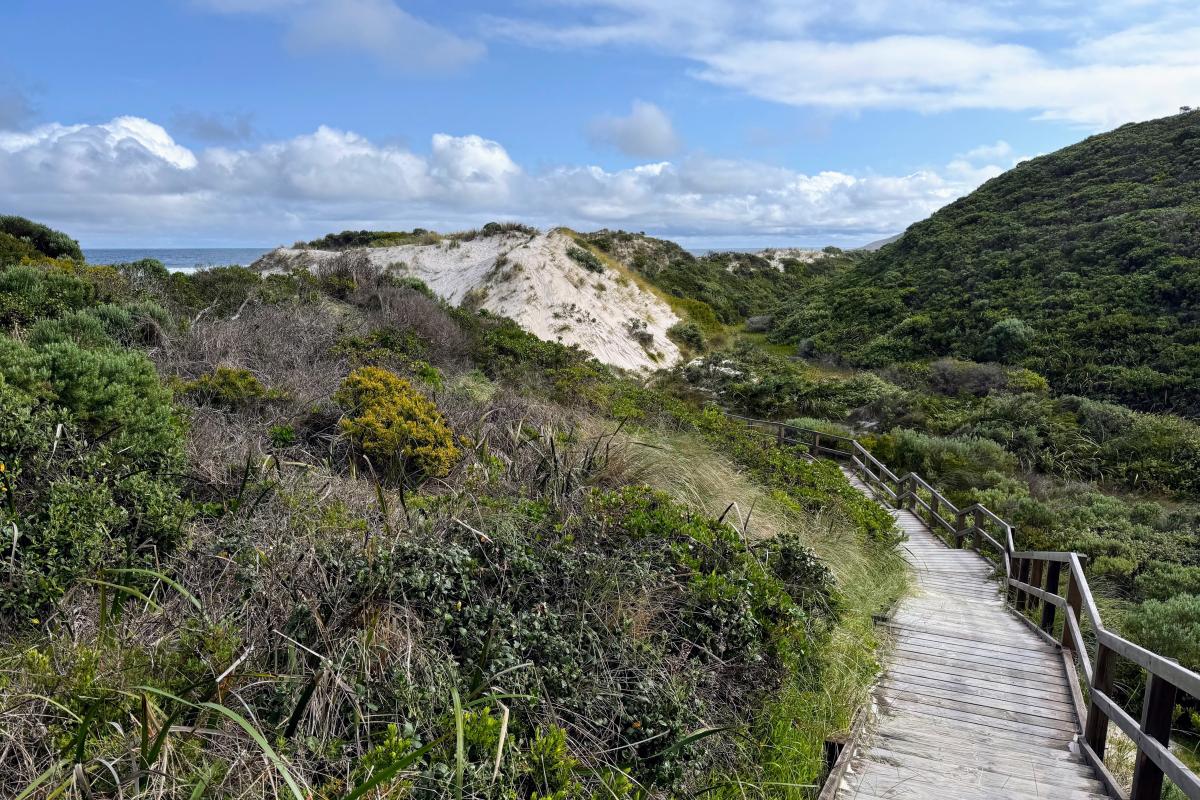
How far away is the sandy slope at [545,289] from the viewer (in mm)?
29531

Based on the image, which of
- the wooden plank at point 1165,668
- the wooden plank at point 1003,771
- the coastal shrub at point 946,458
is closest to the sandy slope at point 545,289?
the coastal shrub at point 946,458

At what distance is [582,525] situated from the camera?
210 inches

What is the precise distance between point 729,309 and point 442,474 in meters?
39.6

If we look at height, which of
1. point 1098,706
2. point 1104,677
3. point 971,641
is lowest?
point 971,641

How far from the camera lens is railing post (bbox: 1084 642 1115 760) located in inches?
203

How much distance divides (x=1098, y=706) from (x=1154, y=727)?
1092 mm

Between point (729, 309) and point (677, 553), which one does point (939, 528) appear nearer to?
point (677, 553)

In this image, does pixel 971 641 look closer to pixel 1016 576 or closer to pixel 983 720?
pixel 983 720

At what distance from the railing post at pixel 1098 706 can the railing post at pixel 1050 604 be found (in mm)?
2705

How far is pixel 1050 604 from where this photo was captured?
26.1 feet

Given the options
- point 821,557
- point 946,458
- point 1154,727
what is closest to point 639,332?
point 946,458

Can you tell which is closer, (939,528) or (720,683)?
(720,683)

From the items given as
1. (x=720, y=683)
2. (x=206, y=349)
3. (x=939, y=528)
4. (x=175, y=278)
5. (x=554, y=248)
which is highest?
(x=554, y=248)

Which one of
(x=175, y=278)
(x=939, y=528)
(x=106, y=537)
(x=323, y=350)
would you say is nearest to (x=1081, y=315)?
(x=939, y=528)
